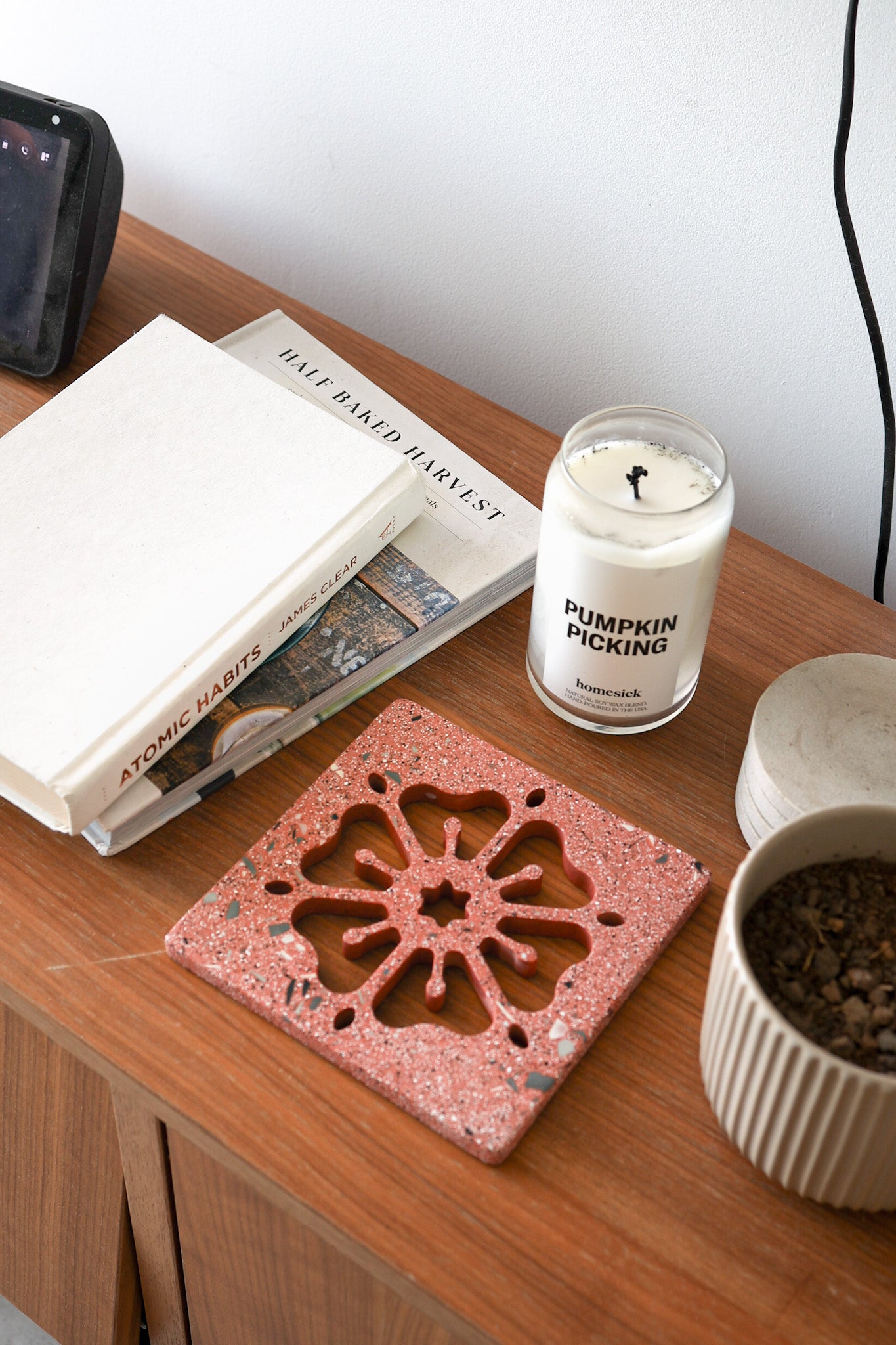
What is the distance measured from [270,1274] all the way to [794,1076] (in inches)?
12.8

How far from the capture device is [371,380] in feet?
2.56

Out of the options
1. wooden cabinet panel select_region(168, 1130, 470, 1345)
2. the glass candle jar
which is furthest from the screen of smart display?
wooden cabinet panel select_region(168, 1130, 470, 1345)

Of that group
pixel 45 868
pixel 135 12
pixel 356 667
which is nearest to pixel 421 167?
pixel 135 12

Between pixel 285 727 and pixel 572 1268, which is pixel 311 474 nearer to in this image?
pixel 285 727

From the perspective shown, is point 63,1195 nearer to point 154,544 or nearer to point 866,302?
point 154,544

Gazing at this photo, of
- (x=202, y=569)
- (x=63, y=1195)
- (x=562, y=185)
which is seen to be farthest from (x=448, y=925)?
(x=562, y=185)

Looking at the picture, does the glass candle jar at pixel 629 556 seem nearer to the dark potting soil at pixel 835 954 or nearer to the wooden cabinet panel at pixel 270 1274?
the dark potting soil at pixel 835 954

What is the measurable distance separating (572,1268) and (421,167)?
67cm

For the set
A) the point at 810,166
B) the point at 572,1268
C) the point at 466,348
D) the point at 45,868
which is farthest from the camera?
the point at 466,348

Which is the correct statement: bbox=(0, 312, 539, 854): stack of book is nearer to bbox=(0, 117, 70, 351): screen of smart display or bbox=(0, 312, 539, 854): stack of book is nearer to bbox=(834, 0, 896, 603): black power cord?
bbox=(0, 117, 70, 351): screen of smart display

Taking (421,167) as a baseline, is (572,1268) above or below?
below

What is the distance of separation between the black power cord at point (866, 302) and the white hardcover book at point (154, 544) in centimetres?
27

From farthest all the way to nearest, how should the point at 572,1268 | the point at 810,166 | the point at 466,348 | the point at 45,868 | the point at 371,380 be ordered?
the point at 466,348, the point at 371,380, the point at 810,166, the point at 45,868, the point at 572,1268

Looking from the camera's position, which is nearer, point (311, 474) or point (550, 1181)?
point (550, 1181)
